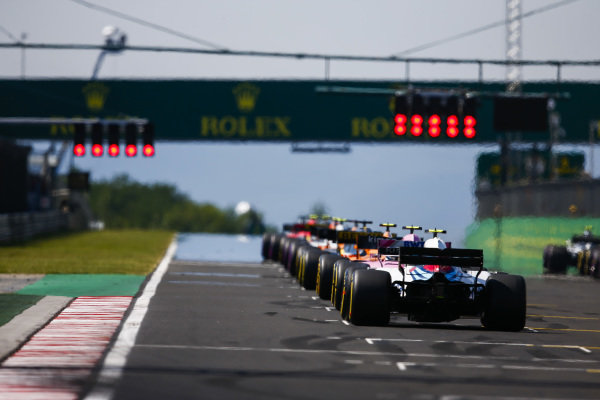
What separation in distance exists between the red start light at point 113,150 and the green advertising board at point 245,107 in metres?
11.2

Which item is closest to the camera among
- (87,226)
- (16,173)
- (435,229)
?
(435,229)

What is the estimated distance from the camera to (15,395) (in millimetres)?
9789

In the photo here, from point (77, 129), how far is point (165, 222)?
5886 inches

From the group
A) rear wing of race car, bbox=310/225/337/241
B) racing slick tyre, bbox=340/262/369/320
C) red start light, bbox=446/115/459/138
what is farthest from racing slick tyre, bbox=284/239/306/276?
racing slick tyre, bbox=340/262/369/320

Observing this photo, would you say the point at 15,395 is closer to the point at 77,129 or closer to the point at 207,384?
the point at 207,384

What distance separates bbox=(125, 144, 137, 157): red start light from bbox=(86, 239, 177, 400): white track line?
19.3 meters

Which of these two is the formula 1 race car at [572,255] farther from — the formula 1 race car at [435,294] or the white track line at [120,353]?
the formula 1 race car at [435,294]

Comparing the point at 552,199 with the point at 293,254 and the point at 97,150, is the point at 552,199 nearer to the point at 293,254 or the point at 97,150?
the point at 97,150

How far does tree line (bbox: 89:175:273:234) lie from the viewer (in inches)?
7416

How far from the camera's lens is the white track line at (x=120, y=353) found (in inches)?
393

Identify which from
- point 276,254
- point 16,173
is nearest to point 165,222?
point 16,173

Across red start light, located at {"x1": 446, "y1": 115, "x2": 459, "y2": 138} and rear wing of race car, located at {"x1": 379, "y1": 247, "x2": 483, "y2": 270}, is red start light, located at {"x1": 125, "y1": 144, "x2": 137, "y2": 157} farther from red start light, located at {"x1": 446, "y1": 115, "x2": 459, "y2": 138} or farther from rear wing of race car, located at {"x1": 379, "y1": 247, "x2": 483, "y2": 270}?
rear wing of race car, located at {"x1": 379, "y1": 247, "x2": 483, "y2": 270}

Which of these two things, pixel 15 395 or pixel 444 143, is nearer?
pixel 15 395

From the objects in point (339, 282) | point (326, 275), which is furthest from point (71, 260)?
point (339, 282)
